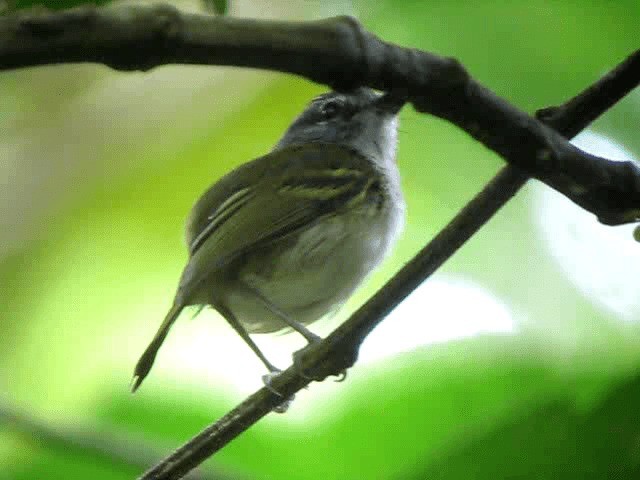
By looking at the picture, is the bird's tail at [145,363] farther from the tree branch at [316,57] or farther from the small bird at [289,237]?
the tree branch at [316,57]

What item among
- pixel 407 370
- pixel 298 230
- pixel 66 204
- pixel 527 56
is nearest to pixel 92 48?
pixel 407 370

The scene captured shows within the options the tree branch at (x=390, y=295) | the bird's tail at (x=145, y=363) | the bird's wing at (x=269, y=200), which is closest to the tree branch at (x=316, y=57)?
the tree branch at (x=390, y=295)

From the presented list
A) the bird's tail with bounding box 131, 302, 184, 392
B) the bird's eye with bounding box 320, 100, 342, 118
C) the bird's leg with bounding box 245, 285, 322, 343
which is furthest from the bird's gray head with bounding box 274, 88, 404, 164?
the bird's tail with bounding box 131, 302, 184, 392

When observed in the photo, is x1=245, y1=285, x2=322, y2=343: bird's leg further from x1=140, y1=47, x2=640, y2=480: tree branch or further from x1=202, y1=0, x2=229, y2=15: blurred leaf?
x1=202, y1=0, x2=229, y2=15: blurred leaf

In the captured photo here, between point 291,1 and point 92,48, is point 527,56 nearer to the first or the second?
point 291,1

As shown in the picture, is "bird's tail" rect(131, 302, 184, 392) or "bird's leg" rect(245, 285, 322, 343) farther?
"bird's leg" rect(245, 285, 322, 343)

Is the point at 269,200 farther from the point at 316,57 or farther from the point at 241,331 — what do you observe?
the point at 316,57
